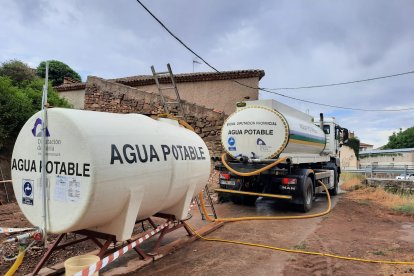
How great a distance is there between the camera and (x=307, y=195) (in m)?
8.99

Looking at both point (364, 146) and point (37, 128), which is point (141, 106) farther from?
point (364, 146)

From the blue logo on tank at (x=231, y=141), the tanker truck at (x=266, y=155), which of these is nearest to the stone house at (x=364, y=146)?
the tanker truck at (x=266, y=155)

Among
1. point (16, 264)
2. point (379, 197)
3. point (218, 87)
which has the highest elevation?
point (218, 87)

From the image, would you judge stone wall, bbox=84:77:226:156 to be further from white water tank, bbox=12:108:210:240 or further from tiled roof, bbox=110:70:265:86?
white water tank, bbox=12:108:210:240

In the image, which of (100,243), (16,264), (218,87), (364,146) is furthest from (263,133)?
(364,146)

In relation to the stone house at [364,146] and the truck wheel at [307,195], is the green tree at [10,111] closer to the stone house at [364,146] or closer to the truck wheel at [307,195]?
the truck wheel at [307,195]

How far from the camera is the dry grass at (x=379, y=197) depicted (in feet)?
31.2

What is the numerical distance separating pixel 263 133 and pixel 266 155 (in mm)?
570

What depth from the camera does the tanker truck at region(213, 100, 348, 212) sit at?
8414 millimetres

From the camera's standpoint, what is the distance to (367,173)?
54.6 feet

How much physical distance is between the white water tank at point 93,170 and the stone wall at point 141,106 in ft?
26.0

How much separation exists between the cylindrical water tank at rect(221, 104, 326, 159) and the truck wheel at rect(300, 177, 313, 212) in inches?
35.7

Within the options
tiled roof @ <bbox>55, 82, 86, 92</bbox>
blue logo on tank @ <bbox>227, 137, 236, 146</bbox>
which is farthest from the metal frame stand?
tiled roof @ <bbox>55, 82, 86, 92</bbox>

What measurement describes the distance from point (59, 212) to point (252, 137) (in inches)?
229
